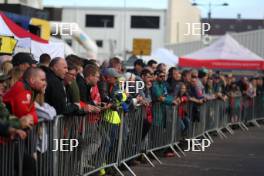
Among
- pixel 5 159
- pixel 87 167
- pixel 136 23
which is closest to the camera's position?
pixel 5 159

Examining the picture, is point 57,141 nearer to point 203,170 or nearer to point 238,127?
point 203,170

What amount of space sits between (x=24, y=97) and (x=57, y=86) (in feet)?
5.01

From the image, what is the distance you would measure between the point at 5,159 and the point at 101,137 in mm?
3465

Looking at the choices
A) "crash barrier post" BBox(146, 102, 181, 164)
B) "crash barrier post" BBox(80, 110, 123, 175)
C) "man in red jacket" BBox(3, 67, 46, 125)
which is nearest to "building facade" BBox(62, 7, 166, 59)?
"crash barrier post" BBox(146, 102, 181, 164)

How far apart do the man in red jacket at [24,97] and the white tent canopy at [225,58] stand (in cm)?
2142

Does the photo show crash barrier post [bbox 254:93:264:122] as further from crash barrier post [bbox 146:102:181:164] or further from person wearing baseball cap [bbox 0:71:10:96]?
person wearing baseball cap [bbox 0:71:10:96]

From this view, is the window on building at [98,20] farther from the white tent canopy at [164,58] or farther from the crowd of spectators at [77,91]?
the crowd of spectators at [77,91]

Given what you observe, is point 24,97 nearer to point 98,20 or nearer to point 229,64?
point 229,64

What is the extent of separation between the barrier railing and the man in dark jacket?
25 centimetres

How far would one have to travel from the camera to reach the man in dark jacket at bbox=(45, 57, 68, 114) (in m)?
9.36

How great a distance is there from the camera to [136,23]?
88.8 m

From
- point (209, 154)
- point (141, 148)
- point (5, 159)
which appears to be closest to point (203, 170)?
point (141, 148)

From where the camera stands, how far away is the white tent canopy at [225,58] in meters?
29.2


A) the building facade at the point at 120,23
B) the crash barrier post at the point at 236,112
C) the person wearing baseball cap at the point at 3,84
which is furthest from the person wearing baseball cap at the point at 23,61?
the building facade at the point at 120,23
